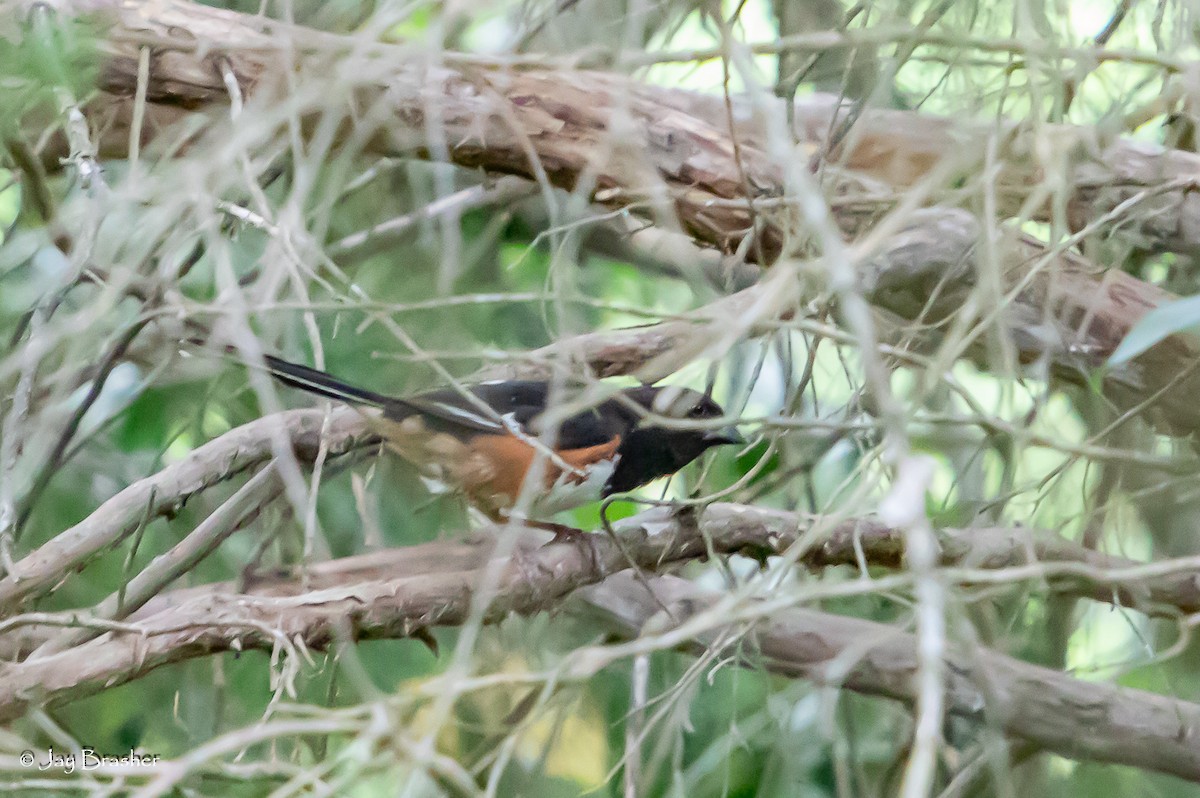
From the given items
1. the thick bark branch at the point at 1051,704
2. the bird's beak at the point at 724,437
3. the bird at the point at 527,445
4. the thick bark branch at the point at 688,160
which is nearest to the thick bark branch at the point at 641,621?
the thick bark branch at the point at 1051,704

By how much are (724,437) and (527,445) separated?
0.44 metres

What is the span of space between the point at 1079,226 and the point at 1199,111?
62 cm

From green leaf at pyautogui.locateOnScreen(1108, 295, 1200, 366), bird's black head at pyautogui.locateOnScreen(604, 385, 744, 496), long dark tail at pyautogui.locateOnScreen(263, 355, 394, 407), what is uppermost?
green leaf at pyautogui.locateOnScreen(1108, 295, 1200, 366)

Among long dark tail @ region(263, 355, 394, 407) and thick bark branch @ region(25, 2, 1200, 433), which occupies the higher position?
thick bark branch @ region(25, 2, 1200, 433)

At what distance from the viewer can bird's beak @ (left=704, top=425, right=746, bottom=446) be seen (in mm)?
2123

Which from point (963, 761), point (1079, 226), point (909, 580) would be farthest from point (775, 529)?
point (909, 580)

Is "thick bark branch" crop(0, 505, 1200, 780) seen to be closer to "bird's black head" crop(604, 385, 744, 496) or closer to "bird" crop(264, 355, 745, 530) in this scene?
"bird" crop(264, 355, 745, 530)

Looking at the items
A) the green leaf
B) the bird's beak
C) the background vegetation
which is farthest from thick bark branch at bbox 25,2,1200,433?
the green leaf

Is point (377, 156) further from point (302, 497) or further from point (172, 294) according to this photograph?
point (302, 497)

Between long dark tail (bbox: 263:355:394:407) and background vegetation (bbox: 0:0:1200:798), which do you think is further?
long dark tail (bbox: 263:355:394:407)

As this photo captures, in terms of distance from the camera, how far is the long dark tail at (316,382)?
1580 mm

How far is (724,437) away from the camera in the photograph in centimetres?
218

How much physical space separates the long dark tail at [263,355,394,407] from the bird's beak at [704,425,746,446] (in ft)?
2.40

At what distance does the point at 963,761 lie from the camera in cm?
154
